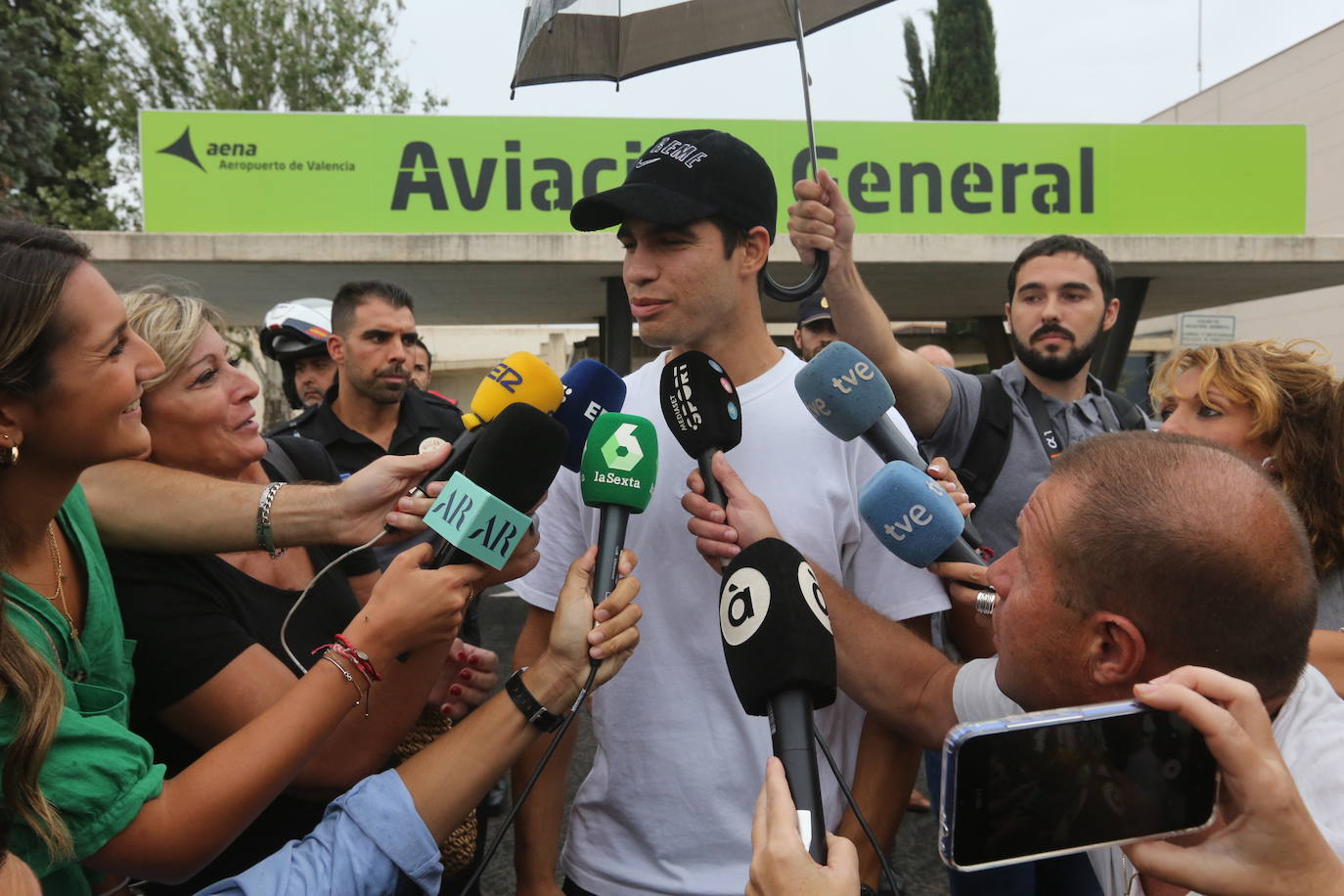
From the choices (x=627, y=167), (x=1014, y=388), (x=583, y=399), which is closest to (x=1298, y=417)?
(x=1014, y=388)

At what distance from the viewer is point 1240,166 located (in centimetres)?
1109

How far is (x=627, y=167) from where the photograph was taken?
1050 cm

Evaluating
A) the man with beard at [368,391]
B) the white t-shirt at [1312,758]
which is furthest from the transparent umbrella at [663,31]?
the white t-shirt at [1312,758]

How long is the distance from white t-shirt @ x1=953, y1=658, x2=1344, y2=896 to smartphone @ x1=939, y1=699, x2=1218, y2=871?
0.93 ft

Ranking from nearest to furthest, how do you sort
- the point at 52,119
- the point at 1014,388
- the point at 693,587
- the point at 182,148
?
the point at 693,587
the point at 1014,388
the point at 182,148
the point at 52,119

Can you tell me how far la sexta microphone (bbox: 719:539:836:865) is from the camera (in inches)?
46.3

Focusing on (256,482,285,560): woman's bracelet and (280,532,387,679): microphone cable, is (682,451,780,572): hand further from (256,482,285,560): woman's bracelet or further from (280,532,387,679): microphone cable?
(256,482,285,560): woman's bracelet

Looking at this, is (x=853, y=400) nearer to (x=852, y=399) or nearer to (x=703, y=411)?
(x=852, y=399)

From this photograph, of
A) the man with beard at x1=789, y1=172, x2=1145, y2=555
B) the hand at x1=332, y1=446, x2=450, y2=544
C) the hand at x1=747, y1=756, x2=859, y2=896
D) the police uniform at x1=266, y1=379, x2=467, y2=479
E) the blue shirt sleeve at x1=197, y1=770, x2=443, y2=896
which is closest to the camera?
the hand at x1=747, y1=756, x2=859, y2=896

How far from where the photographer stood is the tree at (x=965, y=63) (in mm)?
25859

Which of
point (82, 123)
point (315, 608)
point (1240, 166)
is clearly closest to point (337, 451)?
point (315, 608)

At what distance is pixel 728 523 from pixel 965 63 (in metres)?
27.8

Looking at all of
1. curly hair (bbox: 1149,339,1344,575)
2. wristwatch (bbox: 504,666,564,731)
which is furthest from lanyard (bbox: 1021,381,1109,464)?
wristwatch (bbox: 504,666,564,731)

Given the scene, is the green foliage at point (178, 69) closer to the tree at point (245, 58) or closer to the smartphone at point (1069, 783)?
the tree at point (245, 58)
